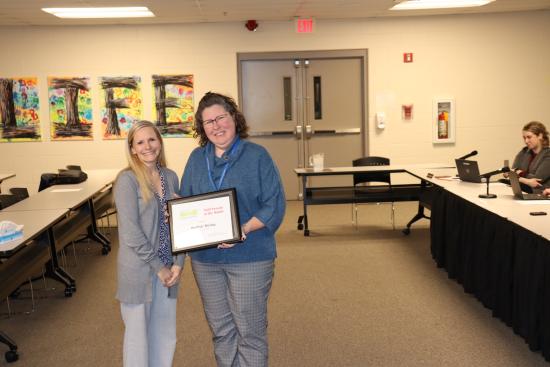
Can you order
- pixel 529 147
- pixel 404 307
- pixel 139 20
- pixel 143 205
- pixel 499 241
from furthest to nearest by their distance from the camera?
1. pixel 139 20
2. pixel 529 147
3. pixel 404 307
4. pixel 499 241
5. pixel 143 205

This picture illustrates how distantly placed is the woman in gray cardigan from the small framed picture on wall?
21.7 ft

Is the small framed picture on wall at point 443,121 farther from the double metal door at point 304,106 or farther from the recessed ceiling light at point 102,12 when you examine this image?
the recessed ceiling light at point 102,12

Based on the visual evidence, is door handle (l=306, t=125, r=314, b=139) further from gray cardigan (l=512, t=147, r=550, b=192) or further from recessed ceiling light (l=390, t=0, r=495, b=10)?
gray cardigan (l=512, t=147, r=550, b=192)

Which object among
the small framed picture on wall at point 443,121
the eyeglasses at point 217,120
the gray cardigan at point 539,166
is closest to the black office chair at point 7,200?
the eyeglasses at point 217,120

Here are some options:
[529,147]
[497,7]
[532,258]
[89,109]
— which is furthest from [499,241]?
[89,109]

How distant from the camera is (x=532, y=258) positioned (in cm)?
331

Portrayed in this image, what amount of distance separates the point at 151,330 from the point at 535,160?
459 cm

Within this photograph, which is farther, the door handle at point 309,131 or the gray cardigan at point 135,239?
the door handle at point 309,131

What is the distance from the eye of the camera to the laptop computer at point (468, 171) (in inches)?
209

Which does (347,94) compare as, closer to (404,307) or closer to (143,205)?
(404,307)

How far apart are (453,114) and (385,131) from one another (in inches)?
41.2

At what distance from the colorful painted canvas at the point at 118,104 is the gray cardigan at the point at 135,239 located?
6.12 metres

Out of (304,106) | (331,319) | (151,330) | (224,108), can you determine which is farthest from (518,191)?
(304,106)

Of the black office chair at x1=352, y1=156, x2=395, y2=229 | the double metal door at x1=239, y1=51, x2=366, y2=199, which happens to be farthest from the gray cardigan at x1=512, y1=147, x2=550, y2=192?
the double metal door at x1=239, y1=51, x2=366, y2=199
